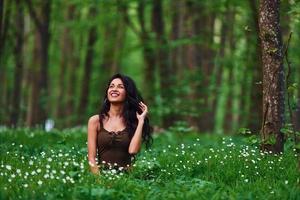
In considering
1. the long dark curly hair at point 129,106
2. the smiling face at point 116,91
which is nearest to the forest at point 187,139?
the long dark curly hair at point 129,106

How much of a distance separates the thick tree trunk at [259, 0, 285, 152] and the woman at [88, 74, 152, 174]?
235 cm

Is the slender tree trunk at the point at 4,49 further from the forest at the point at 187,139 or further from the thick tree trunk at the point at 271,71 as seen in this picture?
the thick tree trunk at the point at 271,71

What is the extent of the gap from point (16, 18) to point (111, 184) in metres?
22.3

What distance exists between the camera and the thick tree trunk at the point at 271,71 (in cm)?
1033

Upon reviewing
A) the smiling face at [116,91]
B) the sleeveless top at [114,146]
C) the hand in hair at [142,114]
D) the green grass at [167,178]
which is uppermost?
the smiling face at [116,91]

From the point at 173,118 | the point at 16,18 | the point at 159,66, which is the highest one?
the point at 16,18

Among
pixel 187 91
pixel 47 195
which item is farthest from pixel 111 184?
pixel 187 91

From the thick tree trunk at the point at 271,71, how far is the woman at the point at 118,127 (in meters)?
2.35

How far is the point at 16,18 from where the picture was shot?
28.4m

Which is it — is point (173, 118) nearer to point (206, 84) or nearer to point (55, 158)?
point (206, 84)

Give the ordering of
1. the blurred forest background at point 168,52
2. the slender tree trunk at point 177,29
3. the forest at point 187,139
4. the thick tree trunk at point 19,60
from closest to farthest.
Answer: the forest at point 187,139 → the blurred forest background at point 168,52 → the thick tree trunk at point 19,60 → the slender tree trunk at point 177,29

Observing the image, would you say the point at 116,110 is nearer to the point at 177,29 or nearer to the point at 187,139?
the point at 187,139

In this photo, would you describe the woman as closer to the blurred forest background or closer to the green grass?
the green grass

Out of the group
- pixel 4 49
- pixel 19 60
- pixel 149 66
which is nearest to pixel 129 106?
pixel 149 66
